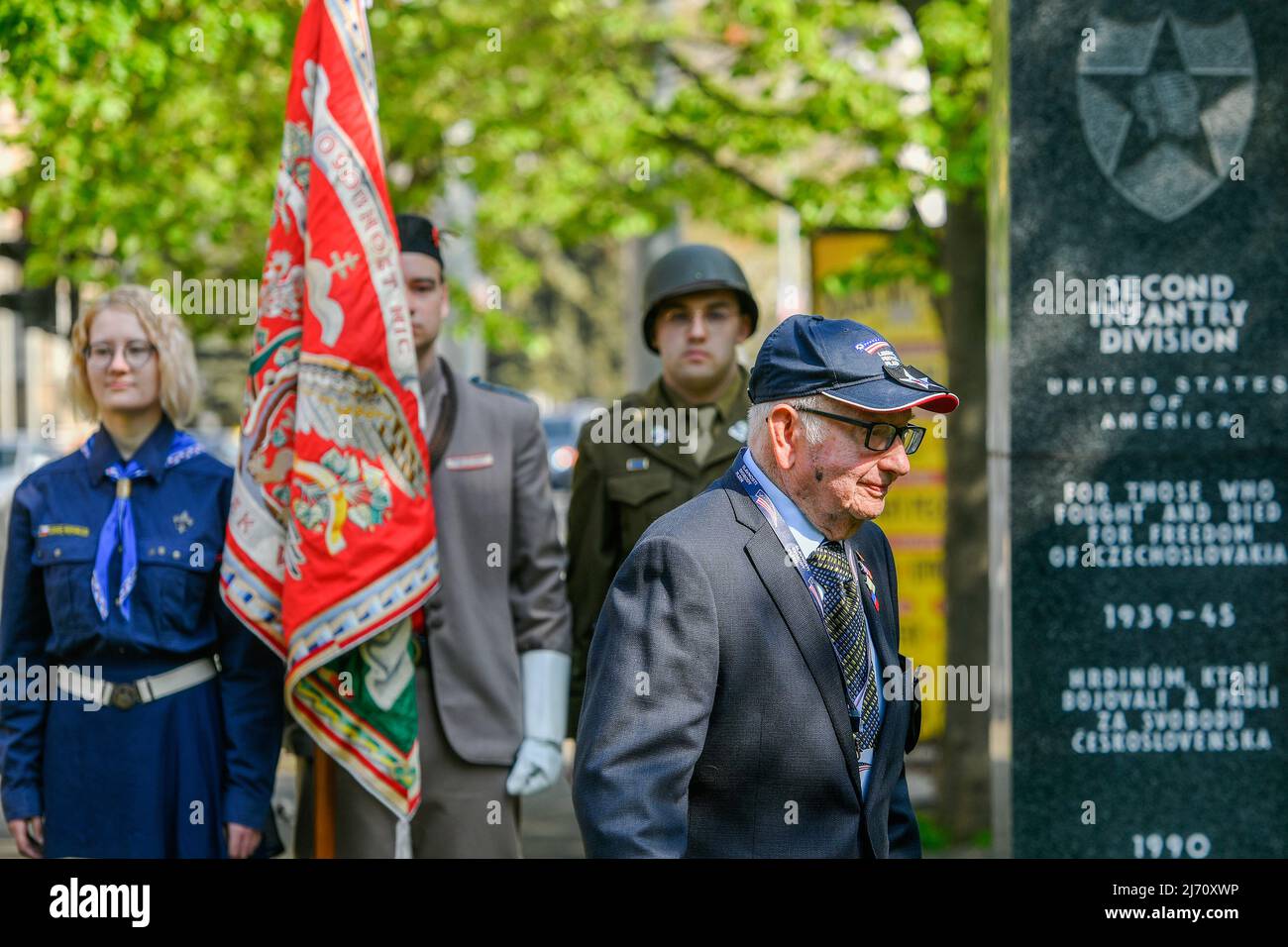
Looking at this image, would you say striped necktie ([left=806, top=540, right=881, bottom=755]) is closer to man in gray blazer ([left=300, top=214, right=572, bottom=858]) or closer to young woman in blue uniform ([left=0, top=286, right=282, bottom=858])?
man in gray blazer ([left=300, top=214, right=572, bottom=858])

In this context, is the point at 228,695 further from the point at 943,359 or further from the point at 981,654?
the point at 943,359

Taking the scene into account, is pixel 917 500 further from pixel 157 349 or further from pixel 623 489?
pixel 157 349

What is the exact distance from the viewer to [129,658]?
466 cm

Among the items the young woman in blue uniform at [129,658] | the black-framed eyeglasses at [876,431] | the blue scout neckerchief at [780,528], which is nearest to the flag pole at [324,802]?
the young woman in blue uniform at [129,658]

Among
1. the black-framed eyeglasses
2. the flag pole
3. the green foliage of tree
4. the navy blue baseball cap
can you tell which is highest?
the green foliage of tree

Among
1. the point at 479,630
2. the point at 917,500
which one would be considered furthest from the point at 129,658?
the point at 917,500

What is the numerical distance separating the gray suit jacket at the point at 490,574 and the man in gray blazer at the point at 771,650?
1.78 meters

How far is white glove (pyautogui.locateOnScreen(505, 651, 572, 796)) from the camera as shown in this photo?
16.6 feet

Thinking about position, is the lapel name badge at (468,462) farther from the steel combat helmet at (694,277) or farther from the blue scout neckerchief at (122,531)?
the steel combat helmet at (694,277)

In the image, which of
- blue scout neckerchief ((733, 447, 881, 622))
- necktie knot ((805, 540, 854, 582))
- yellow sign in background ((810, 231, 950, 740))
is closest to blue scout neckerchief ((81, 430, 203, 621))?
blue scout neckerchief ((733, 447, 881, 622))

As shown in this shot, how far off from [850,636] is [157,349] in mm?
2390

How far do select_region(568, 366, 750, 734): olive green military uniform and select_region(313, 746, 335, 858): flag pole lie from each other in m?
0.82

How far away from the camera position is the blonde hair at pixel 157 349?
Answer: 4.86 metres

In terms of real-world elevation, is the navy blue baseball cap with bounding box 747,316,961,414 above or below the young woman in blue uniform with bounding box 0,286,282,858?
above
